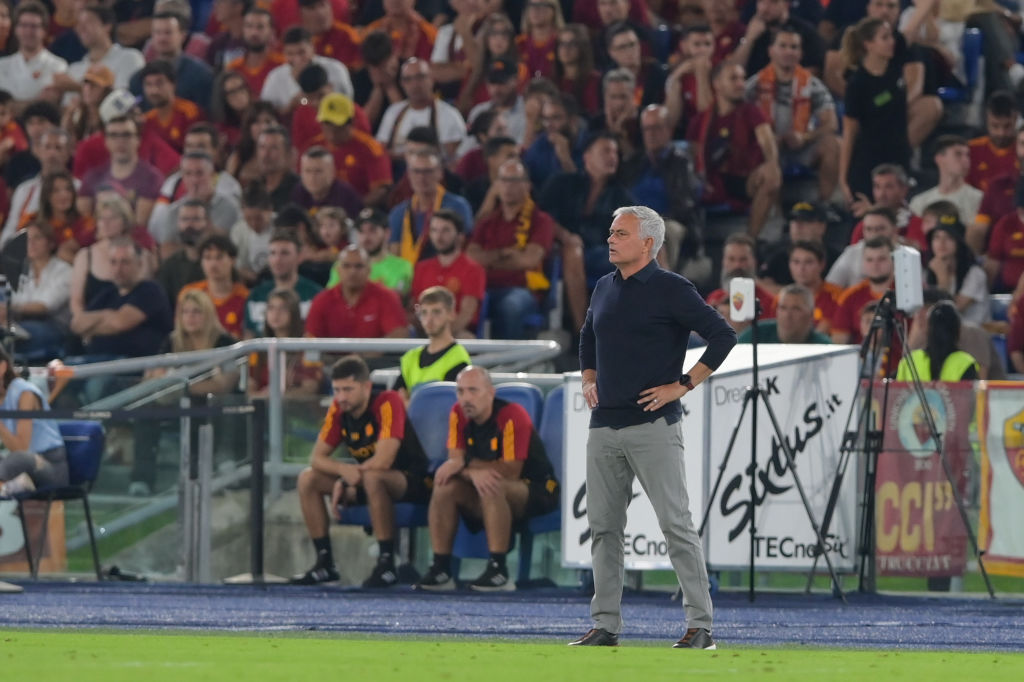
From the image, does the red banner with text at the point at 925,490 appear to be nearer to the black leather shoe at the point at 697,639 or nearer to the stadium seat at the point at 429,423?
the stadium seat at the point at 429,423

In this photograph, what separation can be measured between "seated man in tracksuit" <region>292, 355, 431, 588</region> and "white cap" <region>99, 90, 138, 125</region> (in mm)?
6429

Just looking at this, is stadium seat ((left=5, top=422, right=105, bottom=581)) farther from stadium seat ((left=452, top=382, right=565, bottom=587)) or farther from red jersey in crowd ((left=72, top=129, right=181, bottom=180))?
red jersey in crowd ((left=72, top=129, right=181, bottom=180))

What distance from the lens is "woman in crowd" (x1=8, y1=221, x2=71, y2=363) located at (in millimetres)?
18016

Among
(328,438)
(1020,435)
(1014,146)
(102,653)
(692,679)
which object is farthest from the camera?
(1014,146)

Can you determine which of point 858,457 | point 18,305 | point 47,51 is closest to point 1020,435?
point 858,457

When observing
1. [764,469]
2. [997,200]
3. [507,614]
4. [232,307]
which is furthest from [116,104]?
[507,614]

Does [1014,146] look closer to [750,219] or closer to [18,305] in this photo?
[750,219]

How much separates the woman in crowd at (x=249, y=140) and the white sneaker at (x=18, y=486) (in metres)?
5.35

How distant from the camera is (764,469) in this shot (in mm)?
13258

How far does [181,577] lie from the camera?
594 inches

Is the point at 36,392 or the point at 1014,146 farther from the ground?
the point at 1014,146

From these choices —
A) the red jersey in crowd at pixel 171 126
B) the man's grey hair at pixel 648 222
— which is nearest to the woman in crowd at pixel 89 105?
the red jersey in crowd at pixel 171 126

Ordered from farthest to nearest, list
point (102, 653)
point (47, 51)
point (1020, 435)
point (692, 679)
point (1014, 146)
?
1. point (47, 51)
2. point (1014, 146)
3. point (1020, 435)
4. point (102, 653)
5. point (692, 679)

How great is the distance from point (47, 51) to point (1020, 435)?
12731mm
